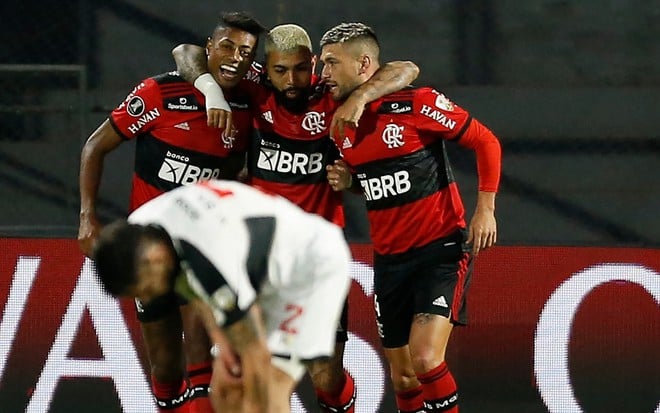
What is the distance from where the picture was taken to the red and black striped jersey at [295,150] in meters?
4.75

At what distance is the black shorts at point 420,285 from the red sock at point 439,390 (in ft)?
0.67

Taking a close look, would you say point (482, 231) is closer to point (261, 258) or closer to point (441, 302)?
point (441, 302)

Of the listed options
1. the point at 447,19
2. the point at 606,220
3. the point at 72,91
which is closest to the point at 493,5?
the point at 447,19

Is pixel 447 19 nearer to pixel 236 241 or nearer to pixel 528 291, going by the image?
pixel 528 291

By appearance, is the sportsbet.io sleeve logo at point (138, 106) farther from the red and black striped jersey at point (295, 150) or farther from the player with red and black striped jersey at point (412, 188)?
the player with red and black striped jersey at point (412, 188)

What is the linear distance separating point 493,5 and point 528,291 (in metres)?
1.26

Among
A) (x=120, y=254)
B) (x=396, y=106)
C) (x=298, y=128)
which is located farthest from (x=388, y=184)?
(x=120, y=254)

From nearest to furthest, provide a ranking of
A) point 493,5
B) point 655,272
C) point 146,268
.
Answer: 1. point 146,268
2. point 655,272
3. point 493,5

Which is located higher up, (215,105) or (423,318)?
(215,105)

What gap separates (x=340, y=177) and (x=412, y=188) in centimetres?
25

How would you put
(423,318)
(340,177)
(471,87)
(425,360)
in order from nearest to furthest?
(425,360), (423,318), (340,177), (471,87)

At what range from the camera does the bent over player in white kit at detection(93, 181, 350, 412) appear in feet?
10.8

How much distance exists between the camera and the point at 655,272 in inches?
215

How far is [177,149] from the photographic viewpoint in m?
4.78
